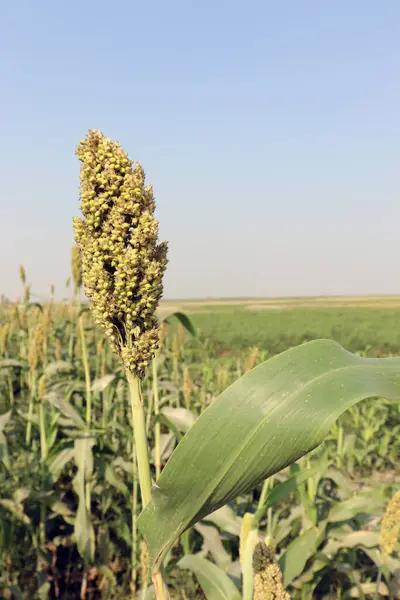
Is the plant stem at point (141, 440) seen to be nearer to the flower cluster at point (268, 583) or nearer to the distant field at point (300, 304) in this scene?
the flower cluster at point (268, 583)

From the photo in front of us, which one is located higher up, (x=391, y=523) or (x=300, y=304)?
(x=391, y=523)

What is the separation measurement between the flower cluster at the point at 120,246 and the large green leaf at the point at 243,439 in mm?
173

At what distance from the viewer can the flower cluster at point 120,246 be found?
2.71 ft

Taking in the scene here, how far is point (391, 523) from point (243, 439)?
1208 millimetres

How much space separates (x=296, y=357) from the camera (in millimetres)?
837

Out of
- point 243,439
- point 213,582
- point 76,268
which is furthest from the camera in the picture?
point 76,268

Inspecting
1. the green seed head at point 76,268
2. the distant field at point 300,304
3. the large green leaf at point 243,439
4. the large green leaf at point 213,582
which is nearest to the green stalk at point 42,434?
the green seed head at point 76,268

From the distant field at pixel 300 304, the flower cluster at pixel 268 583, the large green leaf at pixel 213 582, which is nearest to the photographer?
the flower cluster at pixel 268 583

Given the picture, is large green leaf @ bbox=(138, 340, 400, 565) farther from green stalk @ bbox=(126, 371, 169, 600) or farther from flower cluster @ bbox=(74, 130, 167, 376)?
flower cluster @ bbox=(74, 130, 167, 376)

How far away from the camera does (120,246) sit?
2.71 feet

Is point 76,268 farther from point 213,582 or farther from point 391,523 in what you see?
point 391,523

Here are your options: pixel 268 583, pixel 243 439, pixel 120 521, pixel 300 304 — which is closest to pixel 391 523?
pixel 268 583

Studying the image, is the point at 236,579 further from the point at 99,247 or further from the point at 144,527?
the point at 99,247

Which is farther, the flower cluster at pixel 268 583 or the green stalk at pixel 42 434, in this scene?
the green stalk at pixel 42 434
